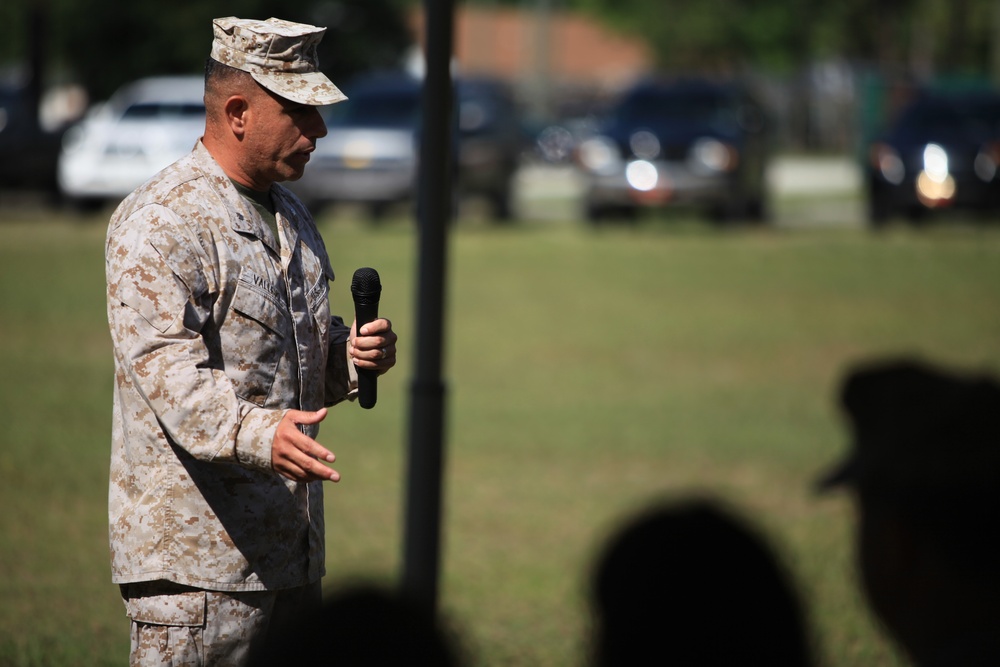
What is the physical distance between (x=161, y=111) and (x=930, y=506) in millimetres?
19259

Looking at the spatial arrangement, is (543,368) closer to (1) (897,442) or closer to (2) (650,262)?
(2) (650,262)

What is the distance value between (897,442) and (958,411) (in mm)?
94

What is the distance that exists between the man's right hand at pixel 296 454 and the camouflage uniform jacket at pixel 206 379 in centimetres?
2

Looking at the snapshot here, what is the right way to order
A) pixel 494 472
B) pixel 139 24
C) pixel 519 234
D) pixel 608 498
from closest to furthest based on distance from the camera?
1. pixel 608 498
2. pixel 494 472
3. pixel 519 234
4. pixel 139 24

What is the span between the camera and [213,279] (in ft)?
9.34

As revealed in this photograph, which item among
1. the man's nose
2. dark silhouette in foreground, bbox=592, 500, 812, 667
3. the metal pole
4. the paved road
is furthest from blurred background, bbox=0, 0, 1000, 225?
dark silhouette in foreground, bbox=592, 500, 812, 667

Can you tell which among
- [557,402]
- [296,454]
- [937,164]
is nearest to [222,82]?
[296,454]

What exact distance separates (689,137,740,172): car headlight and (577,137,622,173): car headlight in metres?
1.09

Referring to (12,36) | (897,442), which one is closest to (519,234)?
(897,442)

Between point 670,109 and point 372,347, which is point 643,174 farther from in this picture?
point 372,347

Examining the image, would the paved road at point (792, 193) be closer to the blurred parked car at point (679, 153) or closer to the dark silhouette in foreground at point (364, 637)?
the blurred parked car at point (679, 153)

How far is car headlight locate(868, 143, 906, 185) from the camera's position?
1789 cm

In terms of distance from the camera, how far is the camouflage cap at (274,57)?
286 cm

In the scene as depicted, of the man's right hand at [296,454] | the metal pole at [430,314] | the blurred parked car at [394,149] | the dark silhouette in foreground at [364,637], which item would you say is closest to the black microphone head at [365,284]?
the man's right hand at [296,454]
